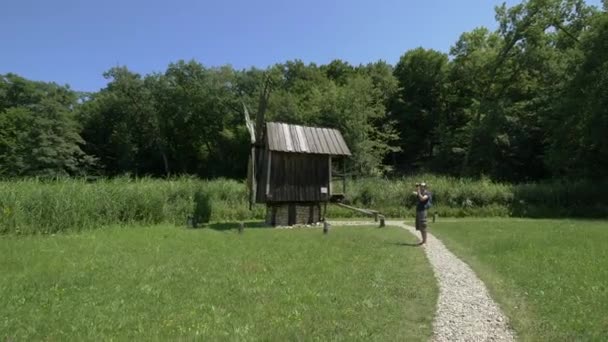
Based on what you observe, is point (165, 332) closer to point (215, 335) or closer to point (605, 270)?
point (215, 335)

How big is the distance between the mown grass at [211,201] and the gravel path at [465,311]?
15.8m

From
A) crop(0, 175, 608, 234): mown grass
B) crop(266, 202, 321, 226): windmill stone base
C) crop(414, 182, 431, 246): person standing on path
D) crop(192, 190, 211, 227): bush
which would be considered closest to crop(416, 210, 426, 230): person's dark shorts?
crop(414, 182, 431, 246): person standing on path

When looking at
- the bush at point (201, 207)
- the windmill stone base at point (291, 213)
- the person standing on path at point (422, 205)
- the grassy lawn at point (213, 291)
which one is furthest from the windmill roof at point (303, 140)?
the grassy lawn at point (213, 291)

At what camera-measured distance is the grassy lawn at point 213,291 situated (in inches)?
257

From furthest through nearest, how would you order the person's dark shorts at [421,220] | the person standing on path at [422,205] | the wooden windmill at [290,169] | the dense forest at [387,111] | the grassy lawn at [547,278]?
the dense forest at [387,111] < the wooden windmill at [290,169] < the person's dark shorts at [421,220] < the person standing on path at [422,205] < the grassy lawn at [547,278]

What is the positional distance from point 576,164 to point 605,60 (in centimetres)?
853

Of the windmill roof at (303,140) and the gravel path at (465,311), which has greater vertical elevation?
the windmill roof at (303,140)

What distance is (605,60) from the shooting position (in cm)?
3278

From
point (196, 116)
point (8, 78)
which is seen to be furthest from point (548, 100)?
point (8, 78)

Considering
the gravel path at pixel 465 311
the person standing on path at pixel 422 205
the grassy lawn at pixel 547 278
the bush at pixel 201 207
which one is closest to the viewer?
the gravel path at pixel 465 311

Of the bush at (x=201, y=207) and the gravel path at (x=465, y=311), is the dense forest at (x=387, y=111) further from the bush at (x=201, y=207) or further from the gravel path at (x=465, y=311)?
the gravel path at (x=465, y=311)

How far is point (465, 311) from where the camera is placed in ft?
24.9

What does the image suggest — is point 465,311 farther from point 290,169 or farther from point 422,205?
point 290,169

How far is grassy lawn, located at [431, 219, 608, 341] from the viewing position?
263 inches
